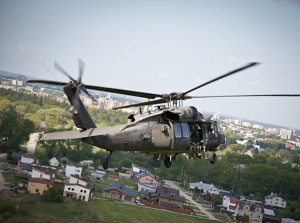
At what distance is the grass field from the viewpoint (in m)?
30.9

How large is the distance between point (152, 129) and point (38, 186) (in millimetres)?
25160

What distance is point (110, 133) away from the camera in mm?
12836

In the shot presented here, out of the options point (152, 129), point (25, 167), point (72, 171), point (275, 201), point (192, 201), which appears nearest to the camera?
point (152, 129)

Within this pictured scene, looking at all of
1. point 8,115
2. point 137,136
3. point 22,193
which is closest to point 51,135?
point 137,136

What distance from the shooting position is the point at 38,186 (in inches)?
1347

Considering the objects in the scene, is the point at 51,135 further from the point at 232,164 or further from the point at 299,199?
the point at 299,199

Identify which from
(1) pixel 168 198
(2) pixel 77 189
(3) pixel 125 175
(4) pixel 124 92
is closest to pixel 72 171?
(2) pixel 77 189

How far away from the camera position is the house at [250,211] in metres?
48.2

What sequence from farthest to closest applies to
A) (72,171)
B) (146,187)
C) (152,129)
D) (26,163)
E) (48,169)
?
(146,187) → (72,171) → (26,163) → (48,169) → (152,129)

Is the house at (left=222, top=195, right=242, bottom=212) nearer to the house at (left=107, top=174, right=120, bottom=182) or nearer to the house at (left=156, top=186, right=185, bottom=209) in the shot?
the house at (left=156, top=186, right=185, bottom=209)

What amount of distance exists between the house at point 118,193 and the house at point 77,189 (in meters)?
3.77

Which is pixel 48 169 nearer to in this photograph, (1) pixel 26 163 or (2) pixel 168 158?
(1) pixel 26 163

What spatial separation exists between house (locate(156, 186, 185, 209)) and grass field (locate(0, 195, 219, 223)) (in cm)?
151

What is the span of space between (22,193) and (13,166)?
6.57m
